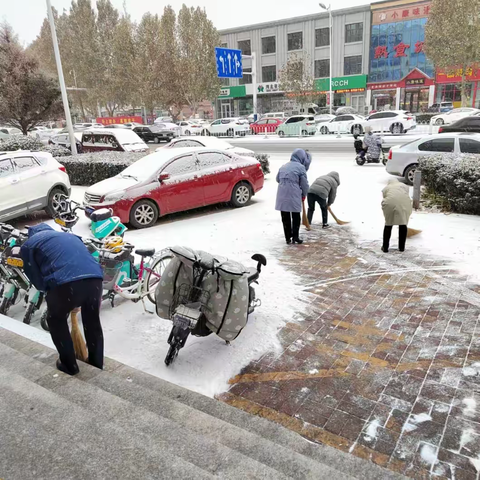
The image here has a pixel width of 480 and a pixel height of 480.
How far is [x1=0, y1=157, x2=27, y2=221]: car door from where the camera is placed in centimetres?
846

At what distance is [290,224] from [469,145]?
6.68 metres

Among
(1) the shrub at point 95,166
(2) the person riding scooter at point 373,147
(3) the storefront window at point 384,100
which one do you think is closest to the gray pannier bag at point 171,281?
(1) the shrub at point 95,166

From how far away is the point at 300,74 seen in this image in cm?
4000

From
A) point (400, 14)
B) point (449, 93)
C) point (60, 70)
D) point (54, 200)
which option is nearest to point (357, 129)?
point (60, 70)

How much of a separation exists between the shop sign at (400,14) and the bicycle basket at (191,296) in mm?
49105

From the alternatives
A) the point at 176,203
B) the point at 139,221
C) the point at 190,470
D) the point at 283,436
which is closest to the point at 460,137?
the point at 176,203

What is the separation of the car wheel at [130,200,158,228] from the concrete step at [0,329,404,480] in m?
5.27

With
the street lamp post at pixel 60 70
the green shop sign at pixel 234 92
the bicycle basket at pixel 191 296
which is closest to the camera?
the bicycle basket at pixel 191 296

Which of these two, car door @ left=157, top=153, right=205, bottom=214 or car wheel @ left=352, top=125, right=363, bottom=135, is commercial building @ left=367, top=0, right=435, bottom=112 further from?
car door @ left=157, top=153, right=205, bottom=214

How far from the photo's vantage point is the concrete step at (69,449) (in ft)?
7.33

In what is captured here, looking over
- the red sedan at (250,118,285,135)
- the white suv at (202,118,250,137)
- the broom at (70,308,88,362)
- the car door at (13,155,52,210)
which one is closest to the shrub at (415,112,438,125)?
the red sedan at (250,118,285,135)

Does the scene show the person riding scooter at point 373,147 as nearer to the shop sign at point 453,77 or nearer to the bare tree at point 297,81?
the bare tree at point 297,81

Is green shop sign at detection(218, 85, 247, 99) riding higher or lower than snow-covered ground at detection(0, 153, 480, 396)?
higher

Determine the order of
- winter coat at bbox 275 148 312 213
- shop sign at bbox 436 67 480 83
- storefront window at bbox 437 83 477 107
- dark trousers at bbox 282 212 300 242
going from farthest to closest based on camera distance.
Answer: storefront window at bbox 437 83 477 107, shop sign at bbox 436 67 480 83, dark trousers at bbox 282 212 300 242, winter coat at bbox 275 148 312 213
